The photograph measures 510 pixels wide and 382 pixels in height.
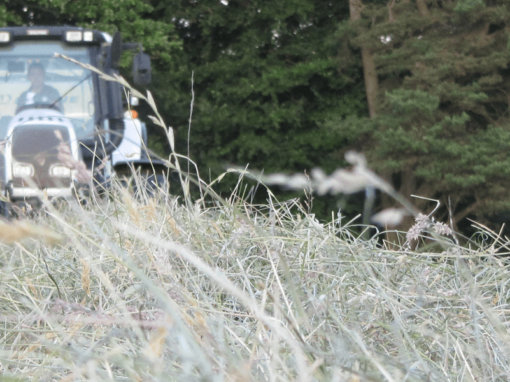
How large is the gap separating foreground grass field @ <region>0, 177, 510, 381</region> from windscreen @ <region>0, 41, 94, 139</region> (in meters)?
4.96

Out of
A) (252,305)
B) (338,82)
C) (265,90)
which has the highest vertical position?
(252,305)

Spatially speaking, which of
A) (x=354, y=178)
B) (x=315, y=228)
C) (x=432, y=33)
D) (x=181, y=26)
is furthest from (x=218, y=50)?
(x=354, y=178)

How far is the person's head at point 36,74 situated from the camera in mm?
7332

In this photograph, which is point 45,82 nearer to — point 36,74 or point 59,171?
point 36,74

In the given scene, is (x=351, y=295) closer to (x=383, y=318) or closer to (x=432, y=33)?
(x=383, y=318)

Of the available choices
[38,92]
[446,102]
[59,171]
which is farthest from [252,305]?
[446,102]

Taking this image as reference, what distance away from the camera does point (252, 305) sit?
0.90m

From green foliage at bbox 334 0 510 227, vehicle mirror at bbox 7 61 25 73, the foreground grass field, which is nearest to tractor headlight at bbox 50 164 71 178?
the foreground grass field

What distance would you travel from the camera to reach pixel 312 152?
1809 cm

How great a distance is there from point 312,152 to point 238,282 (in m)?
16.2

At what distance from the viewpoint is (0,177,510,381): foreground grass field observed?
3.93 feet

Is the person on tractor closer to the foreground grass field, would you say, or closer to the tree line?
the foreground grass field

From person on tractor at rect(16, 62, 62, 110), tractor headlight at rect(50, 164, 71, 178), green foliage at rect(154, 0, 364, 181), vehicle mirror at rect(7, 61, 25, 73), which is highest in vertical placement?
vehicle mirror at rect(7, 61, 25, 73)

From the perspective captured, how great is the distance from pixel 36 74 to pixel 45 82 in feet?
0.38
